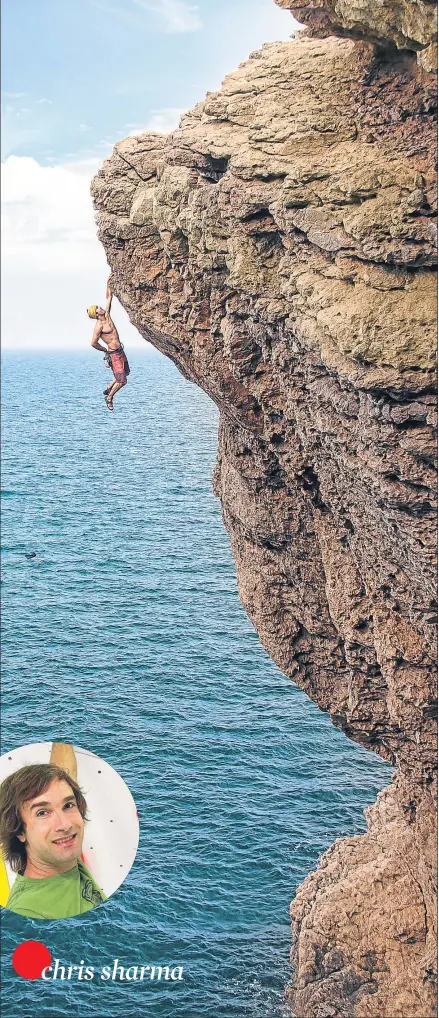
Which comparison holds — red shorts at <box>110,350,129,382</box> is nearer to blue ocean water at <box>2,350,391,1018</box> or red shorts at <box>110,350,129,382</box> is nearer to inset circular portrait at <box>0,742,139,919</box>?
inset circular portrait at <box>0,742,139,919</box>

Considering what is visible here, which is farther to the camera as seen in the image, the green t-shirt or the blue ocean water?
the blue ocean water

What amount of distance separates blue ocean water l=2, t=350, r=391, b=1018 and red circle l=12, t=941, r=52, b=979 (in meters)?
0.25

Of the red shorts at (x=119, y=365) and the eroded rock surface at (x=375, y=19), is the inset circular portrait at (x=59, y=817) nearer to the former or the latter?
the red shorts at (x=119, y=365)

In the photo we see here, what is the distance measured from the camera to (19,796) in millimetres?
20562

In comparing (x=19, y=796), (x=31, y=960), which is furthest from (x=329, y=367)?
(x=31, y=960)

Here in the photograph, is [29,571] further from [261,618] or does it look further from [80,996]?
[261,618]

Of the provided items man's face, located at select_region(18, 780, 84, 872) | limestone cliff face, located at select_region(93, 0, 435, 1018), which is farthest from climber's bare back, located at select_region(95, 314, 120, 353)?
man's face, located at select_region(18, 780, 84, 872)

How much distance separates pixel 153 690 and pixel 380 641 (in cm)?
2739

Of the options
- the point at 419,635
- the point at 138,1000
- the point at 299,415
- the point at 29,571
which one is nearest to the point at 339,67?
the point at 299,415

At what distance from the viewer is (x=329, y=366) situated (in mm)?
13016

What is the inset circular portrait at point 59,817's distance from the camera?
2028cm

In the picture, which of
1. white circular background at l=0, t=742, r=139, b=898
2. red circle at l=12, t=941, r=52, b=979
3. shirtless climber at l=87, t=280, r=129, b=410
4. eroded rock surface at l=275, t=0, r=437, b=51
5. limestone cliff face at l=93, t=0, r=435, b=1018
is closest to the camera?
eroded rock surface at l=275, t=0, r=437, b=51

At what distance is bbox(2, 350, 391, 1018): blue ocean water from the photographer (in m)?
28.9

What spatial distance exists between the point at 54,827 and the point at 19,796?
1.02 meters
